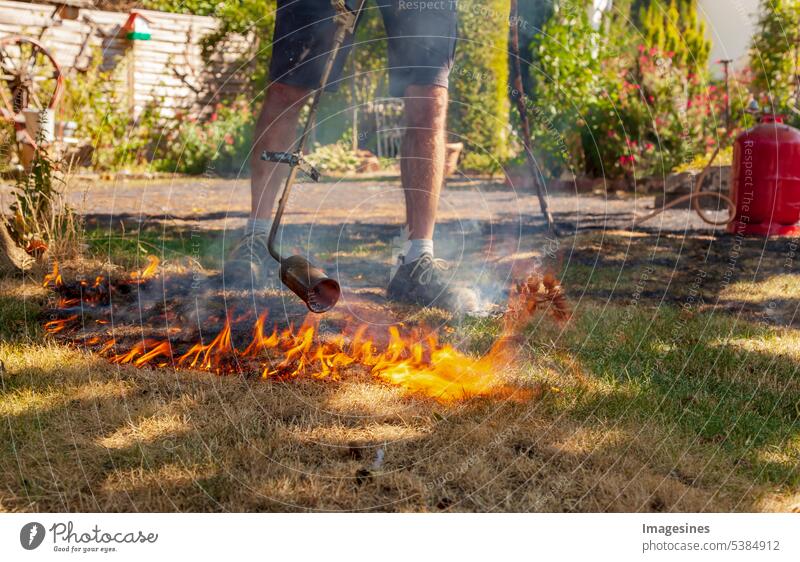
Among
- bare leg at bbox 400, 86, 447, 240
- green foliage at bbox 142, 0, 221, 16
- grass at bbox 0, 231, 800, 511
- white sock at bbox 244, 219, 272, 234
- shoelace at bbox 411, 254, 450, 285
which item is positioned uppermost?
green foliage at bbox 142, 0, 221, 16

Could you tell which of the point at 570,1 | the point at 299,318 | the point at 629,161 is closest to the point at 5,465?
the point at 299,318

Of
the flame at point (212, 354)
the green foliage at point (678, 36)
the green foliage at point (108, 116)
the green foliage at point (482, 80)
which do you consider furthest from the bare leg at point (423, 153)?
the green foliage at point (678, 36)

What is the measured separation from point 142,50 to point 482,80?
2856 millimetres

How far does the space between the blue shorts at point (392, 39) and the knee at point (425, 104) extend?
0.02 meters

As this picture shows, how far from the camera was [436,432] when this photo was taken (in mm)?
1882

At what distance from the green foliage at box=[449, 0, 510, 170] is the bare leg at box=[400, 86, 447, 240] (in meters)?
3.78

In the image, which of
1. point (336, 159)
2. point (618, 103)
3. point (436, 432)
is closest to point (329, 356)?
point (436, 432)

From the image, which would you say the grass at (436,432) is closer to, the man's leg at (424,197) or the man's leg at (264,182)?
the man's leg at (424,197)

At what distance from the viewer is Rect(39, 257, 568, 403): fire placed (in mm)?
2180

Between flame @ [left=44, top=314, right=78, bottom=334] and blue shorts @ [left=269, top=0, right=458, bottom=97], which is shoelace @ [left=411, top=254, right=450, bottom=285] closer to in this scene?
blue shorts @ [left=269, top=0, right=458, bottom=97]

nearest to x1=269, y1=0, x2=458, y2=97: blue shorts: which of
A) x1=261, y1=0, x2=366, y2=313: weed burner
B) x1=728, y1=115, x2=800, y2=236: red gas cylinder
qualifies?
x1=261, y1=0, x2=366, y2=313: weed burner

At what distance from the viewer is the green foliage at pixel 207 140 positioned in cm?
705

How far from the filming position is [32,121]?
3.68 m

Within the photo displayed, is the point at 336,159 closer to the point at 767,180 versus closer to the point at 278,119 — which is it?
the point at 767,180
